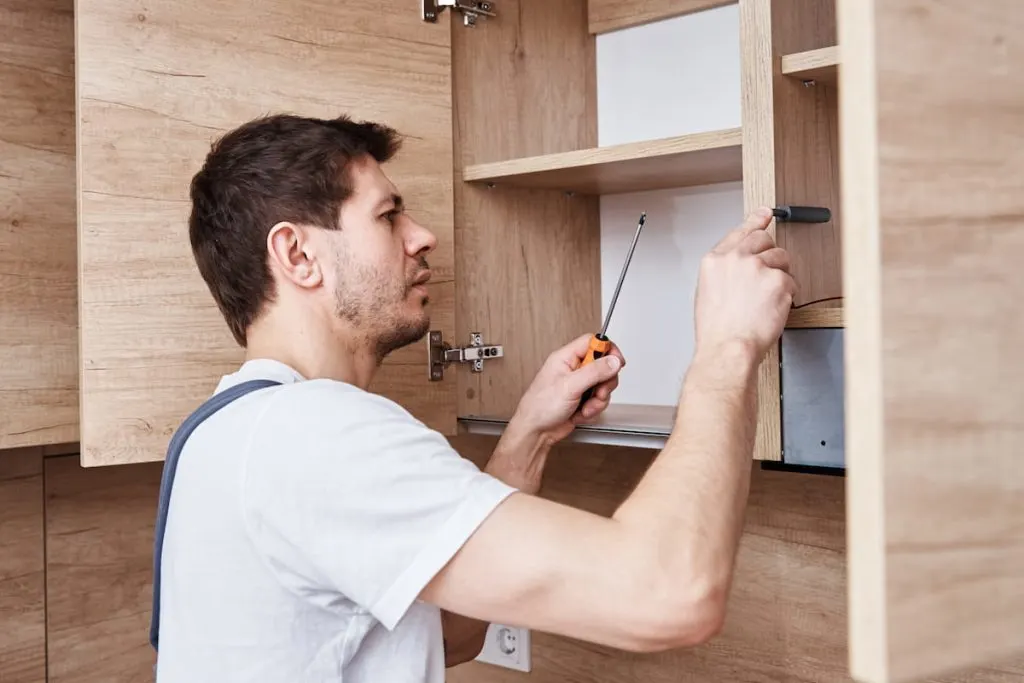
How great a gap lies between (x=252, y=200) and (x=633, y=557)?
1.99 ft

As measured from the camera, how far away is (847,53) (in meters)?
0.50

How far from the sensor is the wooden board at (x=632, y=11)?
1.60 meters

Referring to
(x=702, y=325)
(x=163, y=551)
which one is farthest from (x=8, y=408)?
(x=702, y=325)

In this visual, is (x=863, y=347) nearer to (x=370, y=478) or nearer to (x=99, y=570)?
(x=370, y=478)

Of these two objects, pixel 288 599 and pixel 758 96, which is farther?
pixel 758 96

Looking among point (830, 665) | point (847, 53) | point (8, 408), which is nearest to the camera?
point (847, 53)

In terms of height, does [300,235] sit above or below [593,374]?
above

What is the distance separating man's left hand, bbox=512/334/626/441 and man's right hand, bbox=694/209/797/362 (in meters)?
0.30

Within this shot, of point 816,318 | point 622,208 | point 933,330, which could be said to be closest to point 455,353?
point 622,208

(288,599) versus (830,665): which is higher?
(288,599)

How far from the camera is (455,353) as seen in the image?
1.44m

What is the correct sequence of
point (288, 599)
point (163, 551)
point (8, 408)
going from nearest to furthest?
point (288, 599) → point (163, 551) → point (8, 408)

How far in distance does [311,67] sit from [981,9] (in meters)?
0.89

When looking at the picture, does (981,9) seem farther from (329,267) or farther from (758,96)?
(329,267)
